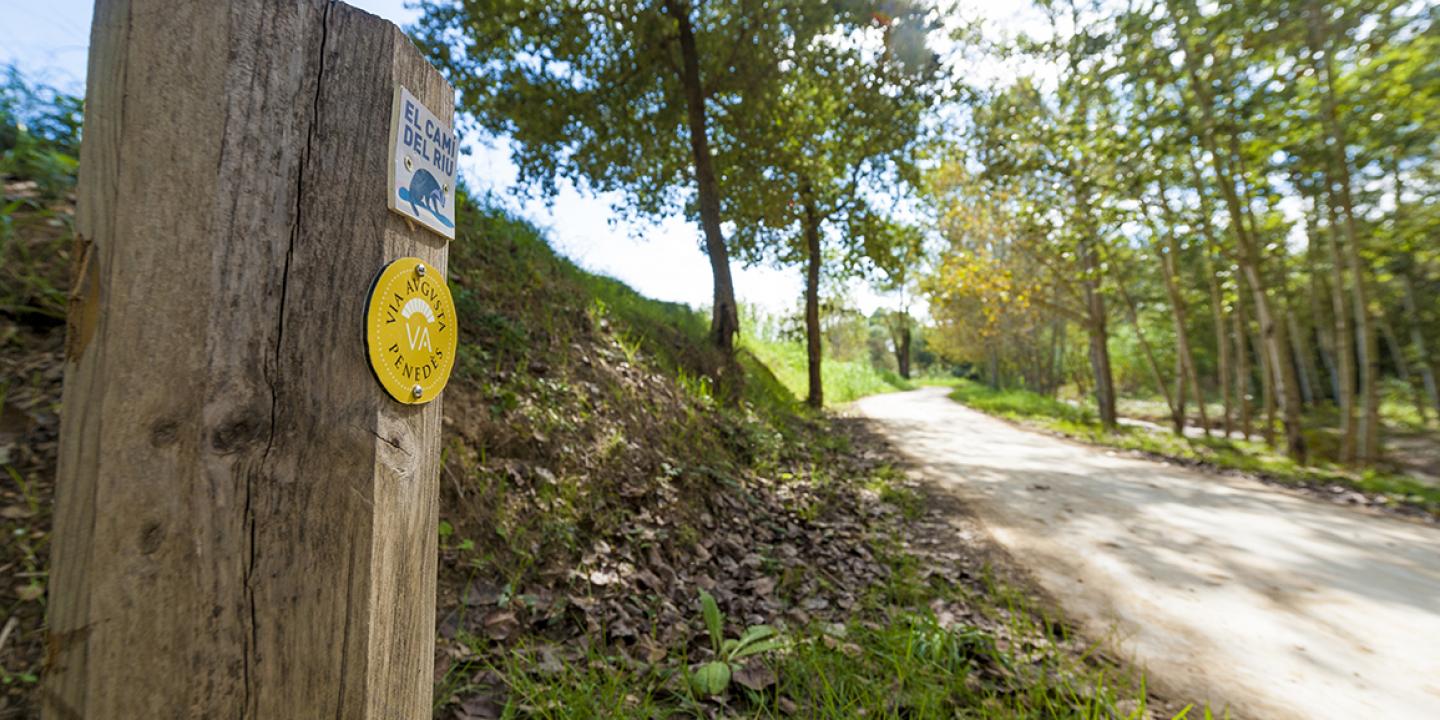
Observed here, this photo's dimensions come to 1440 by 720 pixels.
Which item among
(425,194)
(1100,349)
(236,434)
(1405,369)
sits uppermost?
(1405,369)

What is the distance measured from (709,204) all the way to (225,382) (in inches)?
311

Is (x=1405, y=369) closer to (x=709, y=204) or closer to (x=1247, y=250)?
(x=1247, y=250)

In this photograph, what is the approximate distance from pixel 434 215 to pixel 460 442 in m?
2.26

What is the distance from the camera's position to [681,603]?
9.85ft

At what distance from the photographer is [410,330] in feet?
3.62

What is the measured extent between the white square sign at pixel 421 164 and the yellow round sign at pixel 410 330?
0.10 meters

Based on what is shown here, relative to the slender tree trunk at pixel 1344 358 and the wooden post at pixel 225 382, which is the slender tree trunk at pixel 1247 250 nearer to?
the slender tree trunk at pixel 1344 358

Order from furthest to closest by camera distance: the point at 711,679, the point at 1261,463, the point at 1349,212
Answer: the point at 1261,463 < the point at 1349,212 < the point at 711,679

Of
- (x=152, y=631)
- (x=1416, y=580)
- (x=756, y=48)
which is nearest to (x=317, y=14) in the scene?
(x=152, y=631)

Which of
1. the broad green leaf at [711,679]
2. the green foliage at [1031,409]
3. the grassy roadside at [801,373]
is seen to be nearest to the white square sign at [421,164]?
the broad green leaf at [711,679]

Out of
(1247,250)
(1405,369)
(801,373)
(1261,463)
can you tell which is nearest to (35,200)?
(1261,463)

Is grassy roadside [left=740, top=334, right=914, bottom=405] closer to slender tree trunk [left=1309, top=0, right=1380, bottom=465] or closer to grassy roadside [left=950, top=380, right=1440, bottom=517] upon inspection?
grassy roadside [left=950, top=380, right=1440, bottom=517]

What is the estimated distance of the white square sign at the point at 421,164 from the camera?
3.52 feet

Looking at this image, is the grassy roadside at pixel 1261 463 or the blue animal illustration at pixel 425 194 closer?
the blue animal illustration at pixel 425 194
